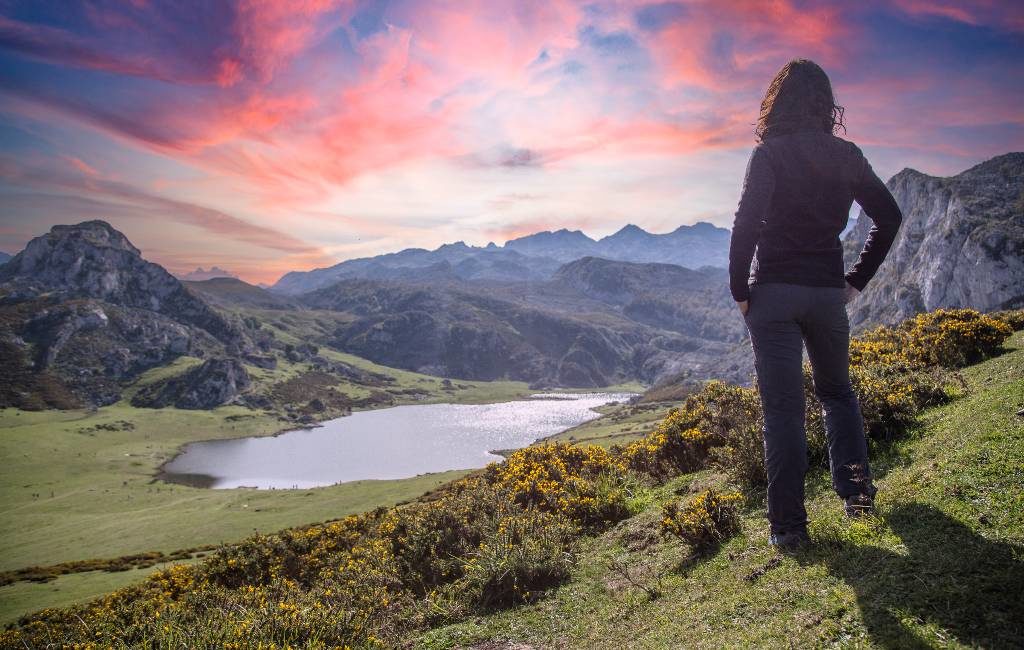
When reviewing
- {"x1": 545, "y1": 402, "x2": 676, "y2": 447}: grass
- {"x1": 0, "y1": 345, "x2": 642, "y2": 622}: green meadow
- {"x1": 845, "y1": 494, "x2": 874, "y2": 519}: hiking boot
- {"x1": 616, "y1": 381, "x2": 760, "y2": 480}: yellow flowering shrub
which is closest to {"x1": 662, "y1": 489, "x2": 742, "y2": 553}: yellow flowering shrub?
{"x1": 845, "y1": 494, "x2": 874, "y2": 519}: hiking boot

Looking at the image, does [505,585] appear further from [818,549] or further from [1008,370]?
[1008,370]

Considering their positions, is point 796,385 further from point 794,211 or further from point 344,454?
point 344,454

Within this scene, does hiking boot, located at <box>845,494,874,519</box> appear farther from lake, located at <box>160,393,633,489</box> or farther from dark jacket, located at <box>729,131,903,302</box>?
lake, located at <box>160,393,633,489</box>

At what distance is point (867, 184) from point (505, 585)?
6446 millimetres

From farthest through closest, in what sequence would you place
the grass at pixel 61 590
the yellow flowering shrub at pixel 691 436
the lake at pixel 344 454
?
the lake at pixel 344 454 → the grass at pixel 61 590 → the yellow flowering shrub at pixel 691 436

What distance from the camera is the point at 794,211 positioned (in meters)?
5.09

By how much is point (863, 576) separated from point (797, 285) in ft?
8.33

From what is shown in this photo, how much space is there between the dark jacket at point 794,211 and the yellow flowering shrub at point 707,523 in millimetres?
2683

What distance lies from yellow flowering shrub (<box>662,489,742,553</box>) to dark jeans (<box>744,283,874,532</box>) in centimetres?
108

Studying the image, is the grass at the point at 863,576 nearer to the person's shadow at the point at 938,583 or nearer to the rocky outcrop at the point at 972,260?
the person's shadow at the point at 938,583

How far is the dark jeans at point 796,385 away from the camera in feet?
16.0

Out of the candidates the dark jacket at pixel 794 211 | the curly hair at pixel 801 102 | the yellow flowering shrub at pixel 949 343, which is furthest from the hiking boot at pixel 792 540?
the yellow flowering shrub at pixel 949 343

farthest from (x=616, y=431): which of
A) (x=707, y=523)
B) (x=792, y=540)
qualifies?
(x=792, y=540)

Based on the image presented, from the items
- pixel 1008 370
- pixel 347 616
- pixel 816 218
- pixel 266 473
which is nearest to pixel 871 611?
pixel 816 218
